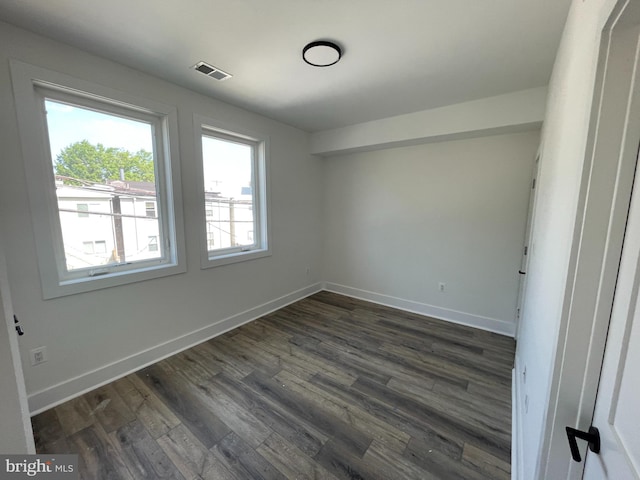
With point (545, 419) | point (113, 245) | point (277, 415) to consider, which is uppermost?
point (113, 245)

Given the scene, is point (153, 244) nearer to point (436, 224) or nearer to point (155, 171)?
point (155, 171)

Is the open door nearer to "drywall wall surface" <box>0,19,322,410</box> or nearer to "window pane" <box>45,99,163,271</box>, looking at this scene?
"drywall wall surface" <box>0,19,322,410</box>

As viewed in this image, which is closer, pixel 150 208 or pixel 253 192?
pixel 150 208

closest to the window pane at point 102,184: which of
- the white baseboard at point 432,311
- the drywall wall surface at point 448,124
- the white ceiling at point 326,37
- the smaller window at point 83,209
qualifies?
the smaller window at point 83,209

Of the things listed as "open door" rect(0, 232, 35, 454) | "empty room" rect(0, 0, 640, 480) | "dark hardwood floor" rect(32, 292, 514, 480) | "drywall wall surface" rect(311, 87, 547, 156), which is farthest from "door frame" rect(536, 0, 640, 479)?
"drywall wall surface" rect(311, 87, 547, 156)

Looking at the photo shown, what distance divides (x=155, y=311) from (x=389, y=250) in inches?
121

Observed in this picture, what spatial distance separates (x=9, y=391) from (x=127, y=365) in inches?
62.0

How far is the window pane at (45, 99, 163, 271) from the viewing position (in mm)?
1958

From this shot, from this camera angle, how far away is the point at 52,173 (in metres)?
1.88

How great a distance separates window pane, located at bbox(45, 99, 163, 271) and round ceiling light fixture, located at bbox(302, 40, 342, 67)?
1.66m

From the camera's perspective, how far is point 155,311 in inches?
96.6

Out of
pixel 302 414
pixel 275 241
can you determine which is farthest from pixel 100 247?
pixel 302 414

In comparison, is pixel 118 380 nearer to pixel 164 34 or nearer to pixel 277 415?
pixel 277 415

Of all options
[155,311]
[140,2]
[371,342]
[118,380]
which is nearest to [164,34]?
[140,2]
